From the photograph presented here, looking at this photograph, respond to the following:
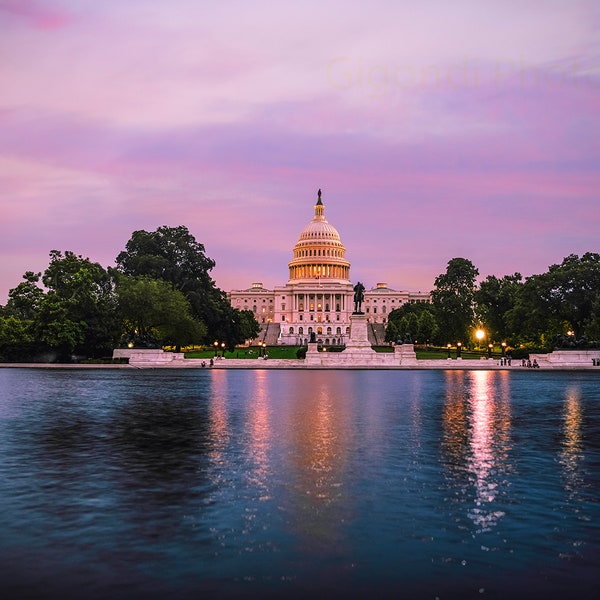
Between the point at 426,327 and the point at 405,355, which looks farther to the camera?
the point at 426,327

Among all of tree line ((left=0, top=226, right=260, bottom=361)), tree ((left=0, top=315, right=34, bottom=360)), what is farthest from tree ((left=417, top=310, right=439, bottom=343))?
tree ((left=0, top=315, right=34, bottom=360))

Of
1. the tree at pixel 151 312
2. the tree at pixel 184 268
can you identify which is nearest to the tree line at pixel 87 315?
the tree at pixel 151 312

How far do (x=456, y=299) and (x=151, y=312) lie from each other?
43914mm

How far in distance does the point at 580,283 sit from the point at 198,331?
44.3 metres

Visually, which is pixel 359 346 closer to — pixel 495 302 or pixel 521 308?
pixel 521 308

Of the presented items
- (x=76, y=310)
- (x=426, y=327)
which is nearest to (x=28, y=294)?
(x=76, y=310)

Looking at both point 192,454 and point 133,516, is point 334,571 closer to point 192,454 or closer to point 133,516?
point 133,516

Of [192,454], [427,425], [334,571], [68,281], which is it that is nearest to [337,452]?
[192,454]

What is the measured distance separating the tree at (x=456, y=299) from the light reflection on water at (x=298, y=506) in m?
78.7

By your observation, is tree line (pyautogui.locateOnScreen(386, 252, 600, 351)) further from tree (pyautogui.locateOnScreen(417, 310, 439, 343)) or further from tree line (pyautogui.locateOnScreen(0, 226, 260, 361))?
tree line (pyautogui.locateOnScreen(0, 226, 260, 361))

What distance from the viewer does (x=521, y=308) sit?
87438 mm

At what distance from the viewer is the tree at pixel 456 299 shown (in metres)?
103

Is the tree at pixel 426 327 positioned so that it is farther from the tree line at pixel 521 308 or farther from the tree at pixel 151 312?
the tree at pixel 151 312

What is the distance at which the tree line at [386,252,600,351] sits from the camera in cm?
8262
